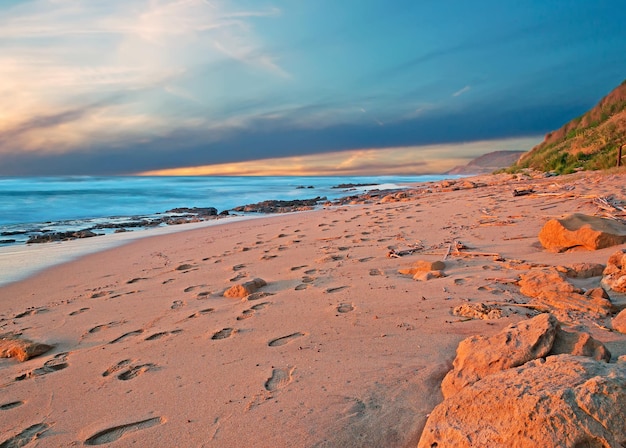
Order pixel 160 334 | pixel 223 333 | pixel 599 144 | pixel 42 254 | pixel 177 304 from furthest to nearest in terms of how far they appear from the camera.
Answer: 1. pixel 599 144
2. pixel 42 254
3. pixel 177 304
4. pixel 160 334
5. pixel 223 333

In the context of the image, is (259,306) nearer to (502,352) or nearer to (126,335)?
(126,335)

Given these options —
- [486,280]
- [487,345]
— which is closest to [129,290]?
[486,280]

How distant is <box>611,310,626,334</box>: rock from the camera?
81.4 inches

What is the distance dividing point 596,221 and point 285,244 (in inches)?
138

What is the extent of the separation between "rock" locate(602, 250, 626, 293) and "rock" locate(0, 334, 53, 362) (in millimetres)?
3493

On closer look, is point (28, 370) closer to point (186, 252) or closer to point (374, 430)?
point (374, 430)

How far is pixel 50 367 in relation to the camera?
2520mm

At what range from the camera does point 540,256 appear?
365 centimetres

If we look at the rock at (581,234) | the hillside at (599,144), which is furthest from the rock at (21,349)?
the hillside at (599,144)

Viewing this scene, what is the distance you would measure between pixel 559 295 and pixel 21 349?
3291mm

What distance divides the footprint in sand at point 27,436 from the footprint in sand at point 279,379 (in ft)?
3.12

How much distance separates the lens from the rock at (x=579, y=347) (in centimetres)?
167

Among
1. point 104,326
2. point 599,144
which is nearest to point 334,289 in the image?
point 104,326

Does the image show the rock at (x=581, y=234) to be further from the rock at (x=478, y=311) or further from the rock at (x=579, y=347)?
the rock at (x=579, y=347)
